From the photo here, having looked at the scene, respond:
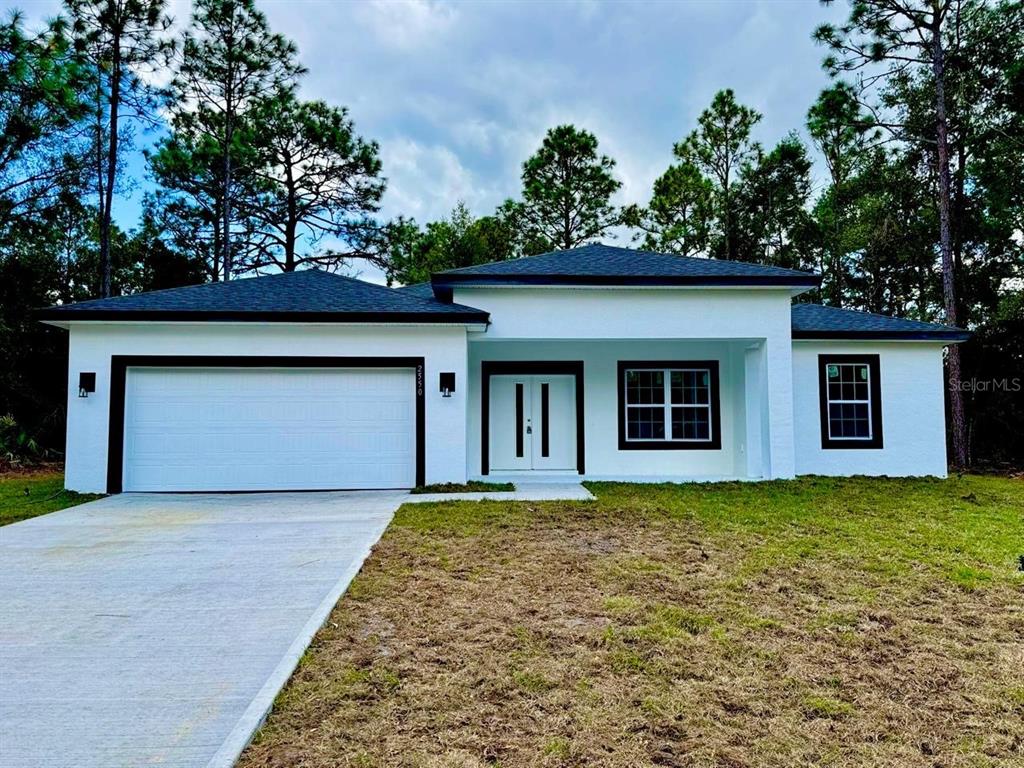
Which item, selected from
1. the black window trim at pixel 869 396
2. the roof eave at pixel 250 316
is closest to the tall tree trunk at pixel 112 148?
the roof eave at pixel 250 316

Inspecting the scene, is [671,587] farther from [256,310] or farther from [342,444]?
[256,310]

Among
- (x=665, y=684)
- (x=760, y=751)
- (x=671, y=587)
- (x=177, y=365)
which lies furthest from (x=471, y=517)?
(x=177, y=365)

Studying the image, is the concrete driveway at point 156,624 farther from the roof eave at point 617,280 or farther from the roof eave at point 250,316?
the roof eave at point 617,280

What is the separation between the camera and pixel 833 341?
37.7 ft

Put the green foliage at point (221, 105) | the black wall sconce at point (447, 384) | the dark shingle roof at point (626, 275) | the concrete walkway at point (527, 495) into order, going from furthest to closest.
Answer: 1. the green foliage at point (221, 105)
2. the dark shingle roof at point (626, 275)
3. the black wall sconce at point (447, 384)
4. the concrete walkway at point (527, 495)

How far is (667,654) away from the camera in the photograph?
3.51 m

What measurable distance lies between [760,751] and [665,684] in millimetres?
661

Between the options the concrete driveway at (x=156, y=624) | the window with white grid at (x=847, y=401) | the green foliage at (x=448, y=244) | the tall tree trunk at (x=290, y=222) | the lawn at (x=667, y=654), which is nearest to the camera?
the lawn at (x=667, y=654)

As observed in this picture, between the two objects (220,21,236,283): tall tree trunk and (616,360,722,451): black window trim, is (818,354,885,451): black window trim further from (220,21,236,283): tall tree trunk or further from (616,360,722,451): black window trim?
(220,21,236,283): tall tree trunk

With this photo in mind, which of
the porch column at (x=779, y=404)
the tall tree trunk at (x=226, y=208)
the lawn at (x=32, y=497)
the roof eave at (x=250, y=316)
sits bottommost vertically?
the lawn at (x=32, y=497)

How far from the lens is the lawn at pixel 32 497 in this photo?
27.0 feet

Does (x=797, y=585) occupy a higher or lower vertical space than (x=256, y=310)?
lower

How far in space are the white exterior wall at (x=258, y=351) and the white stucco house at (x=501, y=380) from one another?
0.10 ft

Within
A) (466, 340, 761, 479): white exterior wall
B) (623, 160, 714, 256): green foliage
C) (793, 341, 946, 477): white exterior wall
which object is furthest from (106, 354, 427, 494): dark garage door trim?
(623, 160, 714, 256): green foliage
